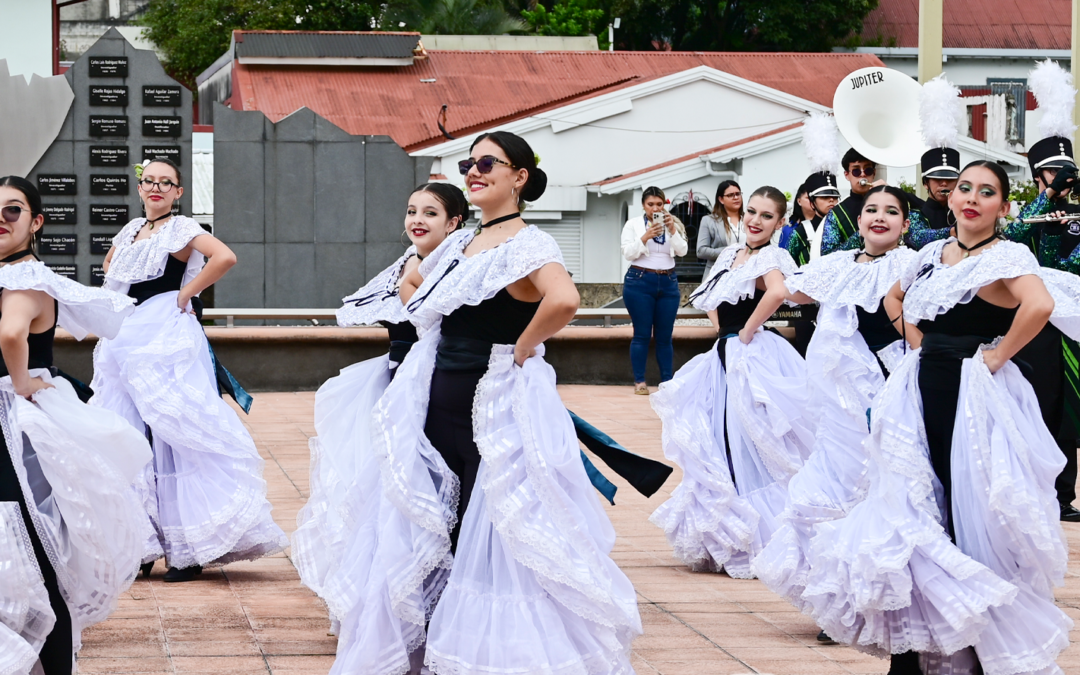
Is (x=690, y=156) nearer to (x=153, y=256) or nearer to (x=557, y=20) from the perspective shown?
(x=557, y=20)

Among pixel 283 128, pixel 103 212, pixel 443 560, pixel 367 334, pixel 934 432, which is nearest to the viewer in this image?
pixel 443 560

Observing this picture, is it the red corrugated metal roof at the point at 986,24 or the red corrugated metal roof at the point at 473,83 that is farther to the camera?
the red corrugated metal roof at the point at 986,24

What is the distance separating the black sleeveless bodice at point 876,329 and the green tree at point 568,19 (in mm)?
32451

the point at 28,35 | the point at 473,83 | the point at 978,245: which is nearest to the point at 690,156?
the point at 473,83

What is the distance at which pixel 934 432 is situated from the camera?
181 inches

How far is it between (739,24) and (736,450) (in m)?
34.5

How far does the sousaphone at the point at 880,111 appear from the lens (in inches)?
348

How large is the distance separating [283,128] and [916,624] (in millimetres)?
13018

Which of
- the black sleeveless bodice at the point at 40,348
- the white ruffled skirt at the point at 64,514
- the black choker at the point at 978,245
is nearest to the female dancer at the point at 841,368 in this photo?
the black choker at the point at 978,245

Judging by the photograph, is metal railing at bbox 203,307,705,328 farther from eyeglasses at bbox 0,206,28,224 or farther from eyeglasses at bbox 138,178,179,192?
eyeglasses at bbox 0,206,28,224

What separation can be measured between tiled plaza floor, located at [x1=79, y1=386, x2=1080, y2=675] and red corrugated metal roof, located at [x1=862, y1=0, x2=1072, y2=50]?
3300 cm

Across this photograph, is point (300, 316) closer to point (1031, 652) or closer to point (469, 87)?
point (1031, 652)

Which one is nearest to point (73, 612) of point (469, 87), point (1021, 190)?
point (1021, 190)

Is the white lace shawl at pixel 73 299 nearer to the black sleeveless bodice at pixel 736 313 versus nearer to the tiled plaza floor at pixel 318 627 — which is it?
the tiled plaza floor at pixel 318 627
